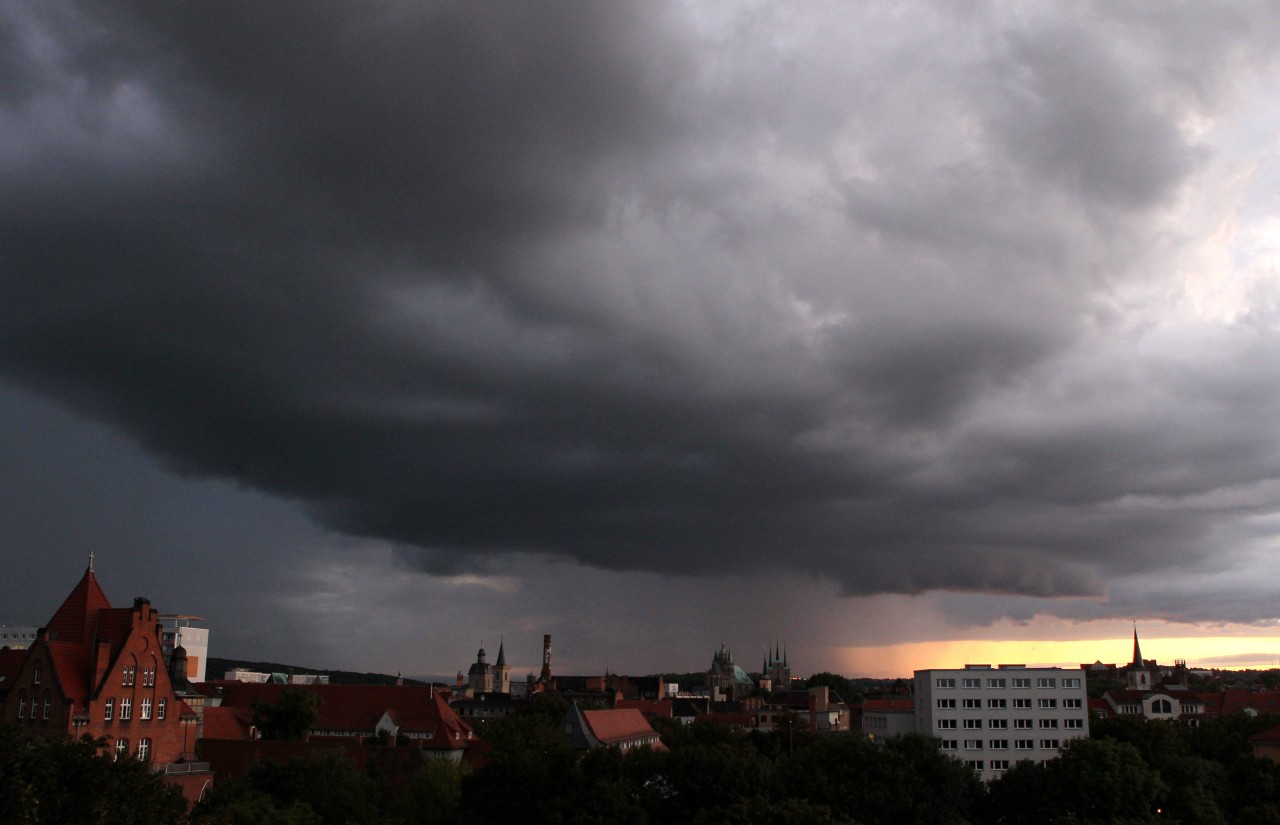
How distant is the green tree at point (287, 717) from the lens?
126625mm

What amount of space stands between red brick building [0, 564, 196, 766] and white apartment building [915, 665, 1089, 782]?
102 m

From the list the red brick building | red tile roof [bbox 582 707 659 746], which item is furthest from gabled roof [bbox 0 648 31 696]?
red tile roof [bbox 582 707 659 746]

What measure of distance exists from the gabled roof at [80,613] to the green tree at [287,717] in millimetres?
39454

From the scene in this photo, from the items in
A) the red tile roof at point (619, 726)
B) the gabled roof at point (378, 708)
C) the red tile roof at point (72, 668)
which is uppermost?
the red tile roof at point (72, 668)

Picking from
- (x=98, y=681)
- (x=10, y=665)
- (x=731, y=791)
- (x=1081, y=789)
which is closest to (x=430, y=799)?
(x=731, y=791)

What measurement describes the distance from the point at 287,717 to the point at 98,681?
44.1 meters

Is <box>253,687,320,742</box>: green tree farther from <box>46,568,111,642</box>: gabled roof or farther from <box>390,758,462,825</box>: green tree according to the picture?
<box>46,568,111,642</box>: gabled roof

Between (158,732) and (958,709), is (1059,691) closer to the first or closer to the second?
(958,709)

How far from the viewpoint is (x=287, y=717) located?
126688mm

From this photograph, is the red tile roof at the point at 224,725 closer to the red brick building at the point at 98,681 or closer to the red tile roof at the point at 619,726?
the red brick building at the point at 98,681

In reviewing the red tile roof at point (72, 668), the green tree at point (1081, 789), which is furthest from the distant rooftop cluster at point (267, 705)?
the green tree at point (1081, 789)

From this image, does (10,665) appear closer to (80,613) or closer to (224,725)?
(80,613)

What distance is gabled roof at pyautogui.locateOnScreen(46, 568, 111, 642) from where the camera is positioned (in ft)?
293

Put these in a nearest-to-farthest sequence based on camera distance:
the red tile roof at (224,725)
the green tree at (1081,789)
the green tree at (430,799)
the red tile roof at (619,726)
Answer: the green tree at (1081,789), the green tree at (430,799), the red tile roof at (224,725), the red tile roof at (619,726)
